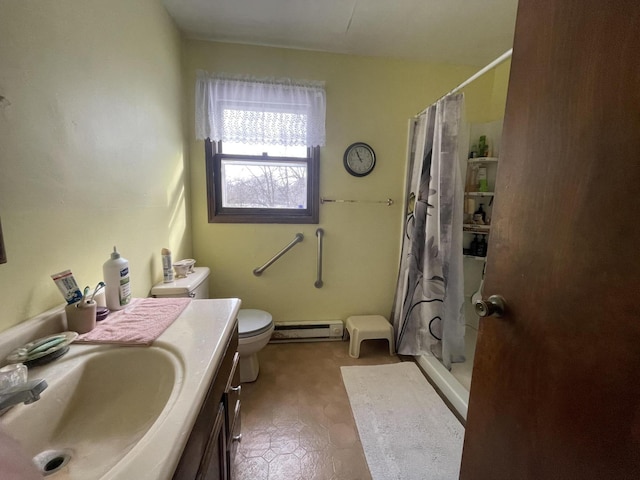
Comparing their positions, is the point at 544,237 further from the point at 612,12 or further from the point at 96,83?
the point at 96,83

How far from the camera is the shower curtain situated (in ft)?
5.25

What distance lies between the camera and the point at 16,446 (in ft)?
1.29

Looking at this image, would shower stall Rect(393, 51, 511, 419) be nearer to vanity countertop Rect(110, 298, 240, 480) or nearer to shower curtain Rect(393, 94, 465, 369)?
shower curtain Rect(393, 94, 465, 369)

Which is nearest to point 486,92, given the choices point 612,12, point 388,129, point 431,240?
point 388,129

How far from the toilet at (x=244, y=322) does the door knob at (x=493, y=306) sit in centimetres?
122

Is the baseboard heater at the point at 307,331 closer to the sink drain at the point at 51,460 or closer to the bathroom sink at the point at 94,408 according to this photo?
the bathroom sink at the point at 94,408

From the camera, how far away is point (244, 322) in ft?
5.36

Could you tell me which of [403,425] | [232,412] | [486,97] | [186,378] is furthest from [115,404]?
[486,97]

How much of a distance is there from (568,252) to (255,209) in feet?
5.91

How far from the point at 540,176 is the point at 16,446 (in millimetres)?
1128

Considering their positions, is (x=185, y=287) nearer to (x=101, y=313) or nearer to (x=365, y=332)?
(x=101, y=313)

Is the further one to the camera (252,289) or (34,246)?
(252,289)

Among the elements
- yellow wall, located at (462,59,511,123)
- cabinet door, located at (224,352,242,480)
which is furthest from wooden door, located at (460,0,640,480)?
yellow wall, located at (462,59,511,123)

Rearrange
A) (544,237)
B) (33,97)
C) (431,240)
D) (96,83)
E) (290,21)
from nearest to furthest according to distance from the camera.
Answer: (544,237), (33,97), (96,83), (290,21), (431,240)
